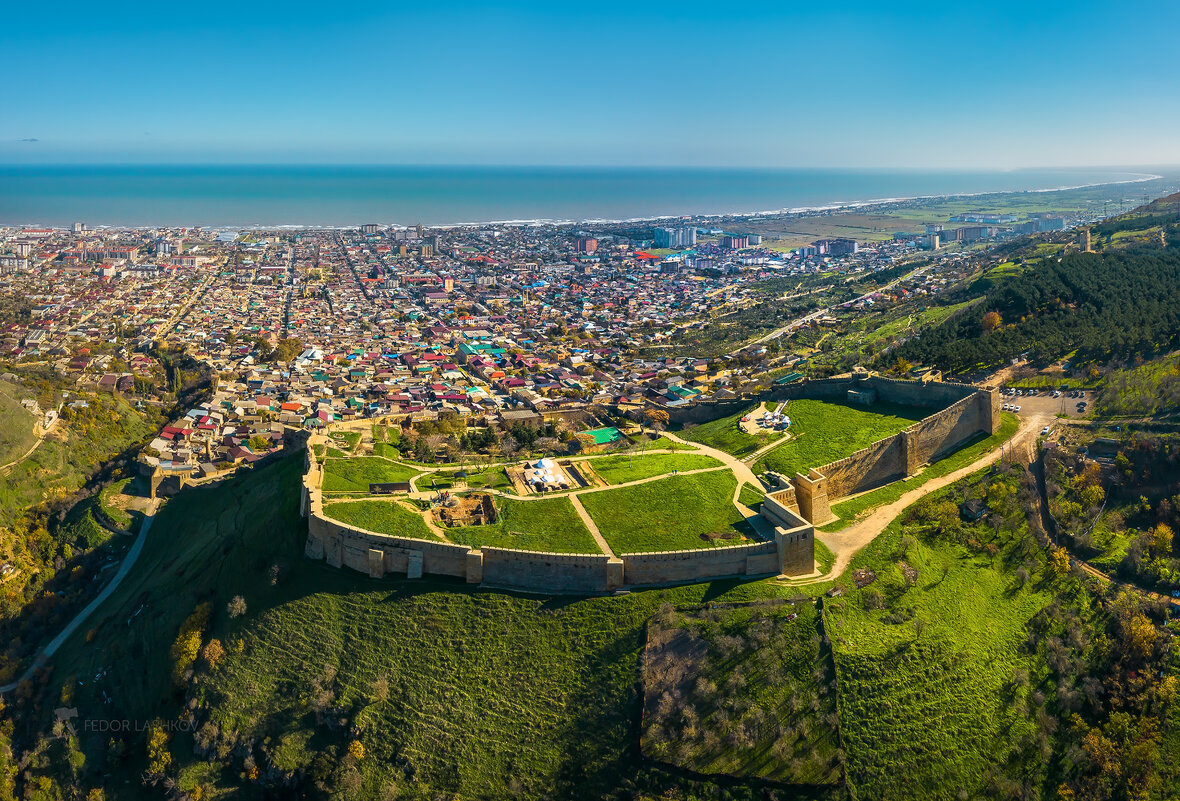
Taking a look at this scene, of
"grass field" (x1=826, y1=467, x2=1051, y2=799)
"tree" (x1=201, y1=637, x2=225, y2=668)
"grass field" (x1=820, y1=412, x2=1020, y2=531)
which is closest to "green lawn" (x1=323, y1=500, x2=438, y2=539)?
"tree" (x1=201, y1=637, x2=225, y2=668)

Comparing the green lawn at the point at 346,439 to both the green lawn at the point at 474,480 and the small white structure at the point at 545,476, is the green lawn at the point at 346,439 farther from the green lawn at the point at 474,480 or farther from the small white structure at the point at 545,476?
the small white structure at the point at 545,476

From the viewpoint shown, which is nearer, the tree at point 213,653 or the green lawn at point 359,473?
the tree at point 213,653

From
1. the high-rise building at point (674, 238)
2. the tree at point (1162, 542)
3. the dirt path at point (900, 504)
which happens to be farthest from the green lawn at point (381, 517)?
the high-rise building at point (674, 238)

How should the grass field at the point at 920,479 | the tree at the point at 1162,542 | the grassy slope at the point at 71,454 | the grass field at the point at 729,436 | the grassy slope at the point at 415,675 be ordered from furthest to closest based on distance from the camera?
the grassy slope at the point at 71,454, the grass field at the point at 729,436, the grass field at the point at 920,479, the tree at the point at 1162,542, the grassy slope at the point at 415,675

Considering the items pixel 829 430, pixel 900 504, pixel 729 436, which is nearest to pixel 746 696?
pixel 900 504

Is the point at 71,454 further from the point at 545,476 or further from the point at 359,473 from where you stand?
the point at 545,476

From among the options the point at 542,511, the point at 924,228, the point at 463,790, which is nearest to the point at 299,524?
the point at 542,511

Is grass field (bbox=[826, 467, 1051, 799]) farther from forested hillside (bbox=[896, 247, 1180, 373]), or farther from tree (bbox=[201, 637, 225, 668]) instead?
tree (bbox=[201, 637, 225, 668])
